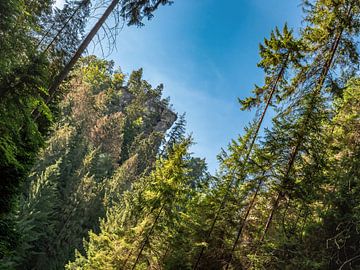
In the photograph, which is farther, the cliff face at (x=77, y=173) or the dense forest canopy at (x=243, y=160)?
the cliff face at (x=77, y=173)

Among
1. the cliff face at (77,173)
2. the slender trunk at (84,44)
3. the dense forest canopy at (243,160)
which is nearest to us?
the dense forest canopy at (243,160)

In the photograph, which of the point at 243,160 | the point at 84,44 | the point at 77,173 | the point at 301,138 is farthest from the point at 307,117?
the point at 77,173

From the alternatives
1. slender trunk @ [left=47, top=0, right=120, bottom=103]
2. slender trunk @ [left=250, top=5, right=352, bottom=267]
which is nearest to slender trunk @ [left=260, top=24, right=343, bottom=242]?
slender trunk @ [left=250, top=5, right=352, bottom=267]

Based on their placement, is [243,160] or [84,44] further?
[243,160]

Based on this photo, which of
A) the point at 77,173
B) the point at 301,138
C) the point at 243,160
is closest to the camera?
the point at 301,138

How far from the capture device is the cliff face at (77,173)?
3391 centimetres

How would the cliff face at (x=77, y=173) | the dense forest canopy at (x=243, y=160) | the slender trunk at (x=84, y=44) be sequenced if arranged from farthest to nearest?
A: 1. the cliff face at (x=77, y=173)
2. the slender trunk at (x=84, y=44)
3. the dense forest canopy at (x=243, y=160)

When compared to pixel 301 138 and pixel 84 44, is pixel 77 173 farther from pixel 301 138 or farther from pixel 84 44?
pixel 301 138

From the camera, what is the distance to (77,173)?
148 feet

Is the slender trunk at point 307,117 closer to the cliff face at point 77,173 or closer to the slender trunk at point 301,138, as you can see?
the slender trunk at point 301,138

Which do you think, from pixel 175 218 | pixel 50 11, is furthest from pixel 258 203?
pixel 50 11

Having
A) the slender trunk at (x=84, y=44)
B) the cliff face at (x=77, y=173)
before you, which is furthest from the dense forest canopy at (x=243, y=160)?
the cliff face at (x=77, y=173)

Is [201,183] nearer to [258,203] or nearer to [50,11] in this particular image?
[258,203]

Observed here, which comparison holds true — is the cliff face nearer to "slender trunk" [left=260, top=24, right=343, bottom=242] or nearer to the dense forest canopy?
the dense forest canopy
